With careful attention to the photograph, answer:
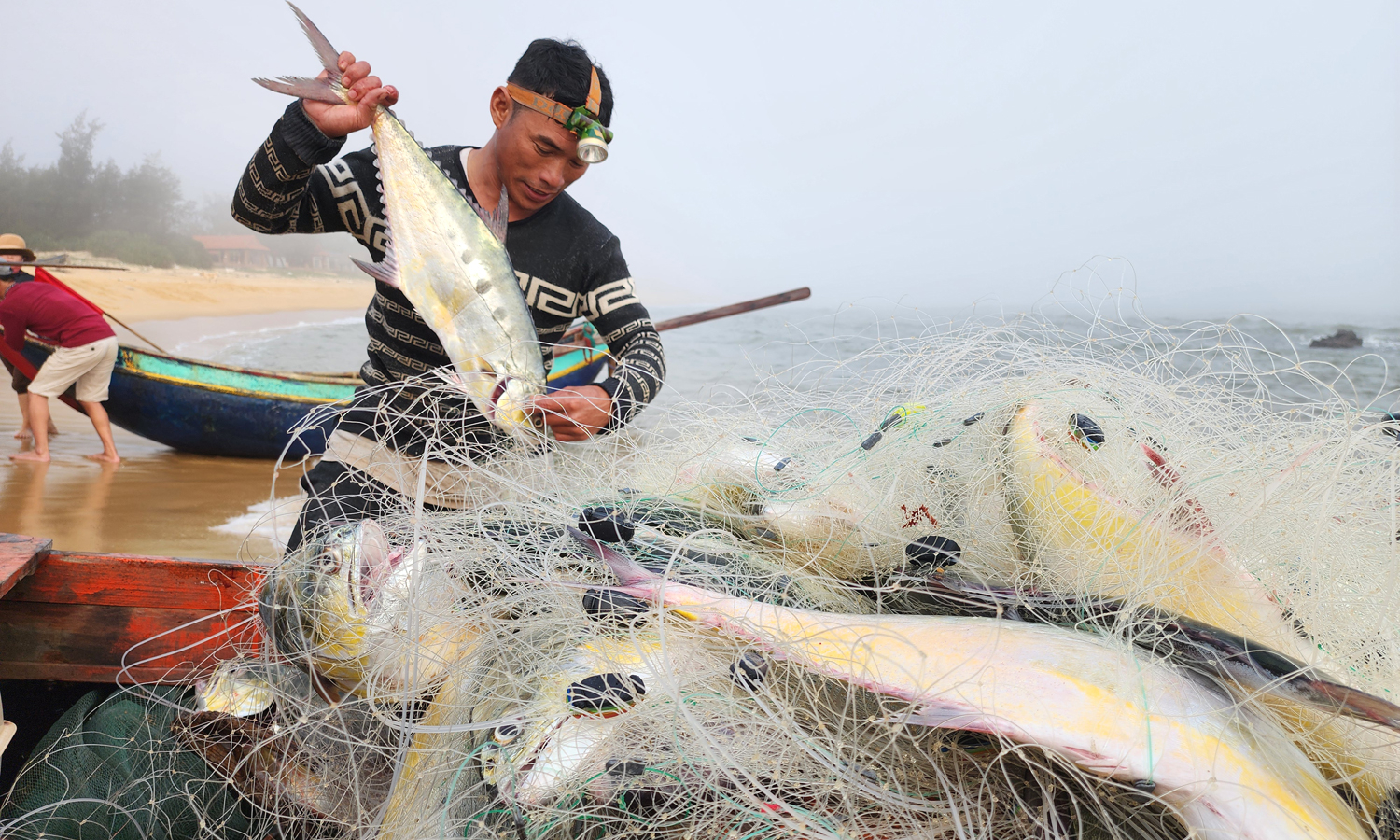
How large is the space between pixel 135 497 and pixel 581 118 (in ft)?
22.7

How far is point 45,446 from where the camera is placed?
7.58 metres

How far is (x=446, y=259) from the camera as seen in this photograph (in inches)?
83.1

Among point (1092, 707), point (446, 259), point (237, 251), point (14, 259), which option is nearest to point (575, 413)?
point (446, 259)

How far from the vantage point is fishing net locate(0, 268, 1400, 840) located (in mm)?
1001

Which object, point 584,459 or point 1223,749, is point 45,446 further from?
point 1223,749

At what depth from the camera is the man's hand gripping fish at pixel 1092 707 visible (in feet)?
2.83

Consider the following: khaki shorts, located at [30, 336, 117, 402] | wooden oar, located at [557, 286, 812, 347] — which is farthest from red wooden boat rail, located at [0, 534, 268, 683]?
khaki shorts, located at [30, 336, 117, 402]

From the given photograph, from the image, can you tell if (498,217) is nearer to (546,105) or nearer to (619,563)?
(546,105)

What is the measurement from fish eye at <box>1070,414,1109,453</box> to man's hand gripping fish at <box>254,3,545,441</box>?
1.35 metres

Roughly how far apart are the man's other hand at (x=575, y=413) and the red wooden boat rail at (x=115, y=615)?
920mm

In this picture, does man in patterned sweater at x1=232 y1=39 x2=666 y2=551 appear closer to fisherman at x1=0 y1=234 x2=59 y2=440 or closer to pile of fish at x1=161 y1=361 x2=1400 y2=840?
pile of fish at x1=161 y1=361 x2=1400 y2=840

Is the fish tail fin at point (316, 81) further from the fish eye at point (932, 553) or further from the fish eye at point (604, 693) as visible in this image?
the fish eye at point (932, 553)

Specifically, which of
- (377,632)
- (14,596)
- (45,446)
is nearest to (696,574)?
(377,632)

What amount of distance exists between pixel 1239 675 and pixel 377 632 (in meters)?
1.44
